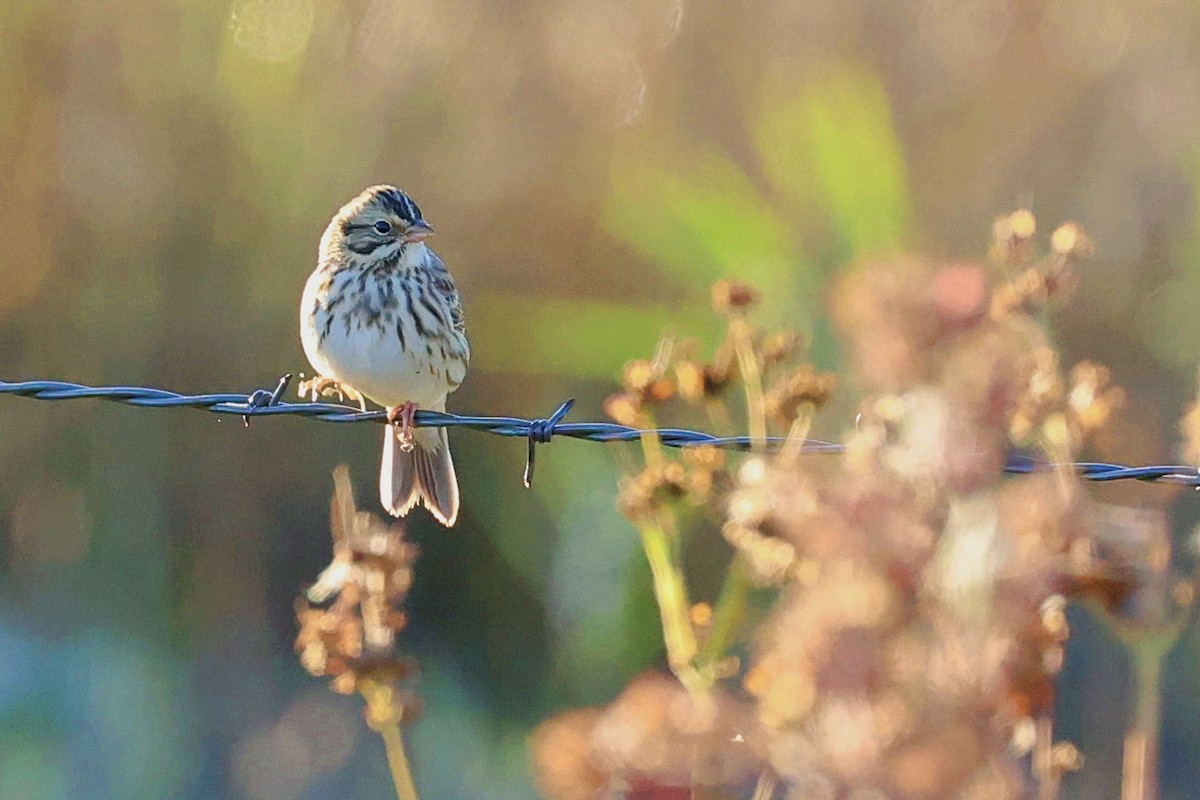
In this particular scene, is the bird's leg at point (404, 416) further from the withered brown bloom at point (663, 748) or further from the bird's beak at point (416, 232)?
the withered brown bloom at point (663, 748)

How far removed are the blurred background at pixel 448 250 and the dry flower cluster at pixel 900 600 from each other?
3.60 meters

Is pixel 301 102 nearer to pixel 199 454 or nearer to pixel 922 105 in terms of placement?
pixel 199 454

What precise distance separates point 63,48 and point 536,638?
2697mm

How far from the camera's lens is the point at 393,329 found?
4.48m

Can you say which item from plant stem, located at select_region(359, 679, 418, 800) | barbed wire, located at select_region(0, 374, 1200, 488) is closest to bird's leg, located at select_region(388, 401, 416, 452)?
barbed wire, located at select_region(0, 374, 1200, 488)

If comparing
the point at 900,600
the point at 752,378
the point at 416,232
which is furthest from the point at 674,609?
the point at 416,232

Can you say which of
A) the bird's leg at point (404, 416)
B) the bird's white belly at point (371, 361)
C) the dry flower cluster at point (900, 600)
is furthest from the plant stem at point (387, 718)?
the bird's white belly at point (371, 361)

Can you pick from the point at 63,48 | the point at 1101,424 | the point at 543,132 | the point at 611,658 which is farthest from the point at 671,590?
the point at 63,48

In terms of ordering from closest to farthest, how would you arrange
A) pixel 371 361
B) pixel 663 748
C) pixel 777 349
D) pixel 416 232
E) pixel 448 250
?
1. pixel 663 748
2. pixel 777 349
3. pixel 371 361
4. pixel 416 232
5. pixel 448 250

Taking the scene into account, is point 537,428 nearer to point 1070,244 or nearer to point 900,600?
point 1070,244

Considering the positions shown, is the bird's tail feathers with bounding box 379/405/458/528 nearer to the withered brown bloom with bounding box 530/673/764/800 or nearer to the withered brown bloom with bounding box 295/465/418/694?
the withered brown bloom with bounding box 295/465/418/694

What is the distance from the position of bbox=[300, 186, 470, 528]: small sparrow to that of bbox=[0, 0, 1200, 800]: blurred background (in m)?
1.12

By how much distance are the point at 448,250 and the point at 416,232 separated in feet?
5.61

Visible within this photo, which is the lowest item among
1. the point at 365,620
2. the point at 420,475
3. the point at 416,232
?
the point at 365,620
